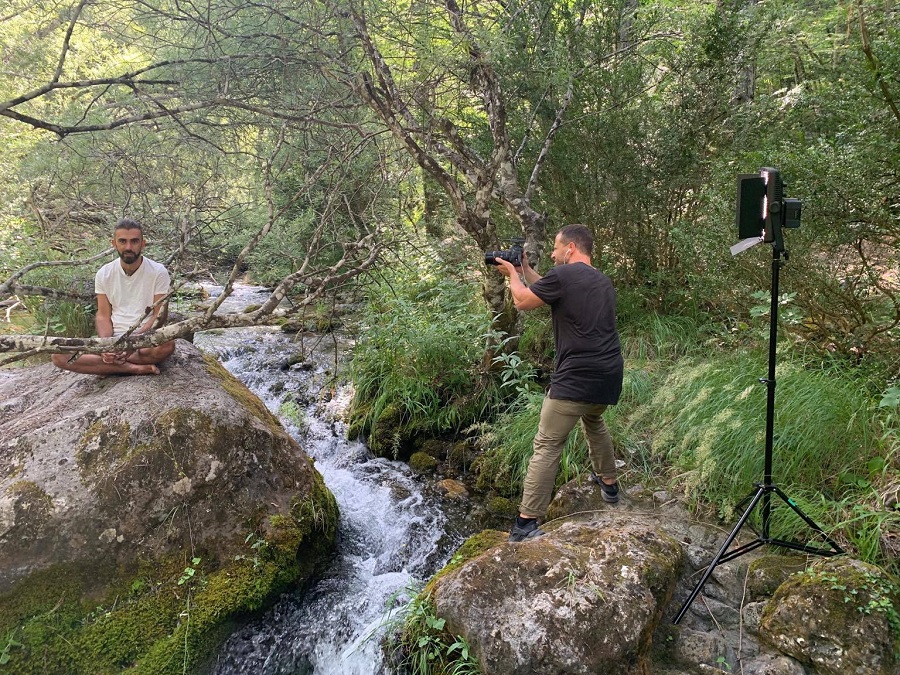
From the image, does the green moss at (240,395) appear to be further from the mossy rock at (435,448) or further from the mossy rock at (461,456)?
the mossy rock at (461,456)

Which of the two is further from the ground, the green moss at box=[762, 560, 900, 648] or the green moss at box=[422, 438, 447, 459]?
the green moss at box=[762, 560, 900, 648]

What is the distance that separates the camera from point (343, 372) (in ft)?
21.2

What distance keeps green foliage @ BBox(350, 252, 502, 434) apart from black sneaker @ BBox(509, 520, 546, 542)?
201cm

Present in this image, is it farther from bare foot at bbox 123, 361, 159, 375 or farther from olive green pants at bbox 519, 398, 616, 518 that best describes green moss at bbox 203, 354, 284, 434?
olive green pants at bbox 519, 398, 616, 518

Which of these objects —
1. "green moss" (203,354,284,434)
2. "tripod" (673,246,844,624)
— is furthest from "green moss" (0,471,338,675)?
"tripod" (673,246,844,624)

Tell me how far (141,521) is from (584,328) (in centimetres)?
282

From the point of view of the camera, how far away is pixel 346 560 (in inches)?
145

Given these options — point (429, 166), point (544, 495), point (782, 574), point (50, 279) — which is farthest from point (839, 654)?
point (50, 279)

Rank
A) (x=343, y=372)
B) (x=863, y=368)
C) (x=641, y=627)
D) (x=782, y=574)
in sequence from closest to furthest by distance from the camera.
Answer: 1. (x=641, y=627)
2. (x=782, y=574)
3. (x=863, y=368)
4. (x=343, y=372)

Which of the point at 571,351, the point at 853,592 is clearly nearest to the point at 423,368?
the point at 571,351

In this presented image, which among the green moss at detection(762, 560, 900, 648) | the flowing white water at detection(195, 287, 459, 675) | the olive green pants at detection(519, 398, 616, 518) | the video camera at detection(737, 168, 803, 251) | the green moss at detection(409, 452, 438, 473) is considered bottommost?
the flowing white water at detection(195, 287, 459, 675)

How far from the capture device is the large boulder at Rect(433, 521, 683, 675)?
226cm

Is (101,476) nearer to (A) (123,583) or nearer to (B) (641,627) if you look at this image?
(A) (123,583)

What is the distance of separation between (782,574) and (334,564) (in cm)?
276
